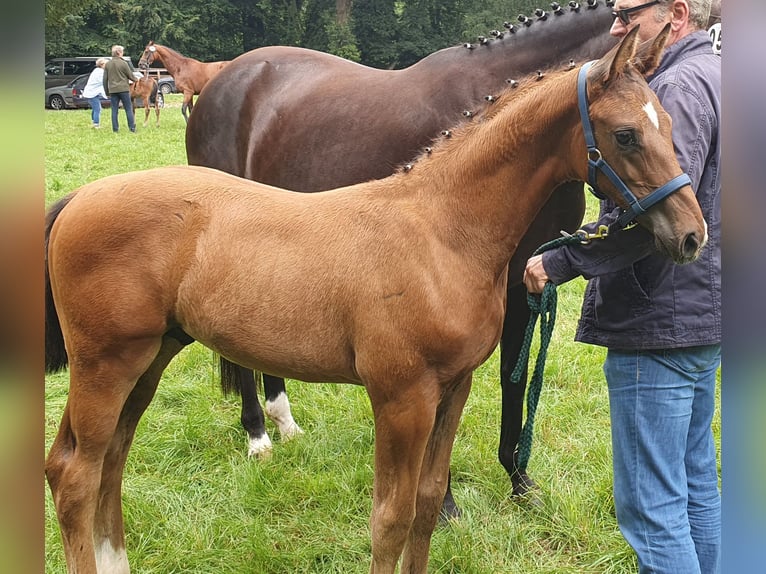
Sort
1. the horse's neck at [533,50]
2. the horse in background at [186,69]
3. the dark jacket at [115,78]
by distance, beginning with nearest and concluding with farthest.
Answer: the horse's neck at [533,50]
the dark jacket at [115,78]
the horse in background at [186,69]

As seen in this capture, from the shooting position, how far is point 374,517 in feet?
7.36

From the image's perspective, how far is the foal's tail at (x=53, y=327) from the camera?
2449 mm

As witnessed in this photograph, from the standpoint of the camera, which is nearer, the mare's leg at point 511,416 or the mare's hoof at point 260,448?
the mare's leg at point 511,416

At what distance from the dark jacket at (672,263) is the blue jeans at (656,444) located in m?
0.08

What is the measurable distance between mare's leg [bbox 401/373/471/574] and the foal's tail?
Answer: 1.44m

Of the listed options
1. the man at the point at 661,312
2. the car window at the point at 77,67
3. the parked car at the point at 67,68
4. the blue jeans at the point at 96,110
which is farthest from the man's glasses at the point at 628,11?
the car window at the point at 77,67

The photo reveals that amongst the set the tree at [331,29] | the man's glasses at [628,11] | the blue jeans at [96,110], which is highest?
the man's glasses at [628,11]

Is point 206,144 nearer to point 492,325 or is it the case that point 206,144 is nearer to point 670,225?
point 492,325

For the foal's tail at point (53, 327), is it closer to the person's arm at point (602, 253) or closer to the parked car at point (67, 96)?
the person's arm at point (602, 253)

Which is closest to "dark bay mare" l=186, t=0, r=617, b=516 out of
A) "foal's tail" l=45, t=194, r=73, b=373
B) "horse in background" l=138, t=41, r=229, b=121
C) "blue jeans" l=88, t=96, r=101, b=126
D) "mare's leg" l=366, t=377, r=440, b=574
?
"mare's leg" l=366, t=377, r=440, b=574

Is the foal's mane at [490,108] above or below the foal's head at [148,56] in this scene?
above

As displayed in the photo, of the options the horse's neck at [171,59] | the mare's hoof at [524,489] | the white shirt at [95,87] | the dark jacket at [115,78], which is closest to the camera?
the mare's hoof at [524,489]
